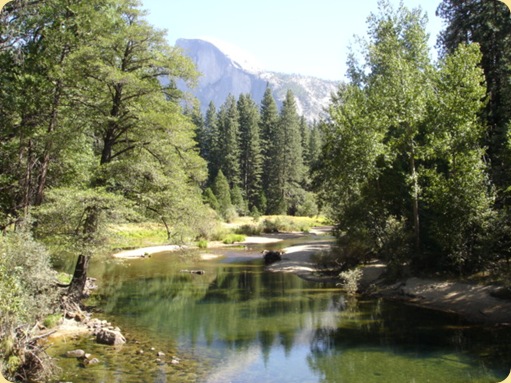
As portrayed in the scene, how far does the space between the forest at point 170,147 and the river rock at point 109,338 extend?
1841mm

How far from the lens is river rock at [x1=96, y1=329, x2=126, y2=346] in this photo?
13.6 meters

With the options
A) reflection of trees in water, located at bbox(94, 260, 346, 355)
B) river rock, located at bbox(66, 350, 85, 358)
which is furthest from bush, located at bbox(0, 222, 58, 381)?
reflection of trees in water, located at bbox(94, 260, 346, 355)

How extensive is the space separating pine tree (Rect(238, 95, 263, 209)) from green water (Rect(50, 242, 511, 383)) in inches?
2089

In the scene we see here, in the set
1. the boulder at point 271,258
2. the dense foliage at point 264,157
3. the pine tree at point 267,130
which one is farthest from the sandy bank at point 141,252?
the pine tree at point 267,130

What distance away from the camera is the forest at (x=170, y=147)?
1524cm

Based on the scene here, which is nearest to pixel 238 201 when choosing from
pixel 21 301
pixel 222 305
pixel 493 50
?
pixel 493 50

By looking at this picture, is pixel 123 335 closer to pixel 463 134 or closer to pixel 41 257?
pixel 41 257

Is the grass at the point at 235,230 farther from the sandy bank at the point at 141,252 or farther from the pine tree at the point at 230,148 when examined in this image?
the pine tree at the point at 230,148

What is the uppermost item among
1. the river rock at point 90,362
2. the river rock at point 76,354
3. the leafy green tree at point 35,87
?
the leafy green tree at point 35,87

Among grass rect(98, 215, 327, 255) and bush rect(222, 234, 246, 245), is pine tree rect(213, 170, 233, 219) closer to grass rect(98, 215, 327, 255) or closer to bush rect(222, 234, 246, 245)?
grass rect(98, 215, 327, 255)

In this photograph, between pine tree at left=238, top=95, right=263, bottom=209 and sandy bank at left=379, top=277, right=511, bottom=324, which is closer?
sandy bank at left=379, top=277, right=511, bottom=324

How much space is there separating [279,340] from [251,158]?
63.7m

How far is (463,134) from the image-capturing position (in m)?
20.6

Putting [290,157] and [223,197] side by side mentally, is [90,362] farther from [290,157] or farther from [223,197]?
[290,157]
